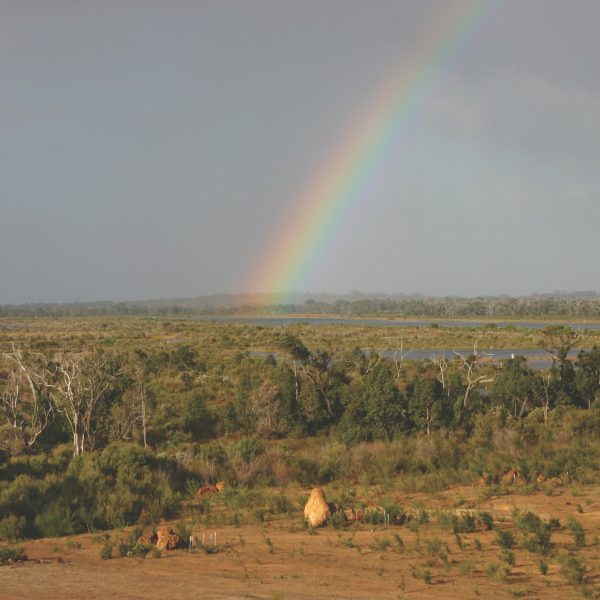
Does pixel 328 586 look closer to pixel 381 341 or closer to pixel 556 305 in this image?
pixel 381 341

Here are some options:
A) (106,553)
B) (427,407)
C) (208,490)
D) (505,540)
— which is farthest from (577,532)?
(427,407)

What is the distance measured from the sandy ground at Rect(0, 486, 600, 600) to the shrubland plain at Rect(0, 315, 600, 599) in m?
0.04

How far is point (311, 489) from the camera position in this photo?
13891 mm

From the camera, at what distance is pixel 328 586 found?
25.9 feet

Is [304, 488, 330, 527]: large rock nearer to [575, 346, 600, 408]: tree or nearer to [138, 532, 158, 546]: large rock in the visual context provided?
[138, 532, 158, 546]: large rock

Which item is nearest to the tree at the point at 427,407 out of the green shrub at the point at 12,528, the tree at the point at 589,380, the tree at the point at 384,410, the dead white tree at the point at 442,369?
the tree at the point at 384,410

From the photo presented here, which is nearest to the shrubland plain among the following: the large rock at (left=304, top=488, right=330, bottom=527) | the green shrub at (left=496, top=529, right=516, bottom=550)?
the green shrub at (left=496, top=529, right=516, bottom=550)

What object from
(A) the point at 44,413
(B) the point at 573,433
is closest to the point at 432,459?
(B) the point at 573,433

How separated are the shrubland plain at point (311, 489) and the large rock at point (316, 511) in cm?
14

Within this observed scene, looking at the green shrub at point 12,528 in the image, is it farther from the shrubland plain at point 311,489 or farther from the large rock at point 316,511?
the large rock at point 316,511

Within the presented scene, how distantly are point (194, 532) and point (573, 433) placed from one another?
1290 centimetres

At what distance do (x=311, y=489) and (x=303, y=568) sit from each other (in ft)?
17.3

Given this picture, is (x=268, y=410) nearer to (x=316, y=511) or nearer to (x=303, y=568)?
(x=316, y=511)

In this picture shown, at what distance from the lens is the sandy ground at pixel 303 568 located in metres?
7.60
